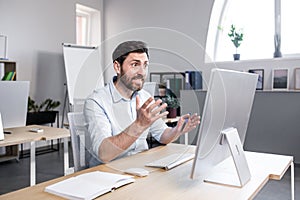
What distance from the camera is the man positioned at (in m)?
1.16

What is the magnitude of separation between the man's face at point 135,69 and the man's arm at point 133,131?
138mm

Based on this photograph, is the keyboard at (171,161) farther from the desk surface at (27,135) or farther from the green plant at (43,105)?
the green plant at (43,105)

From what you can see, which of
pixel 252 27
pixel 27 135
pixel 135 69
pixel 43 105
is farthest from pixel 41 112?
pixel 135 69

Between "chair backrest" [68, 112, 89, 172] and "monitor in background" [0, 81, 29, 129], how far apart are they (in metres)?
0.91

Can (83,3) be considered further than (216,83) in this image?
Yes

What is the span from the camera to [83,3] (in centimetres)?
523

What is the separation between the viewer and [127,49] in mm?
1225

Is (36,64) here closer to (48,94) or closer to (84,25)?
(48,94)

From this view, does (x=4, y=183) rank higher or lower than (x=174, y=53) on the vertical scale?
lower

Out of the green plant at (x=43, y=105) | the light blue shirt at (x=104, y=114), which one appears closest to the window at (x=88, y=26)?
the green plant at (x=43, y=105)

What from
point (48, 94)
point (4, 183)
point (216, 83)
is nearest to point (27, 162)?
point (4, 183)

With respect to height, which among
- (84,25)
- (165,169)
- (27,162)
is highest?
(84,25)

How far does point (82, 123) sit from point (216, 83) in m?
0.82

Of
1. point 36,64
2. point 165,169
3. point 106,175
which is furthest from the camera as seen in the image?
point 36,64
